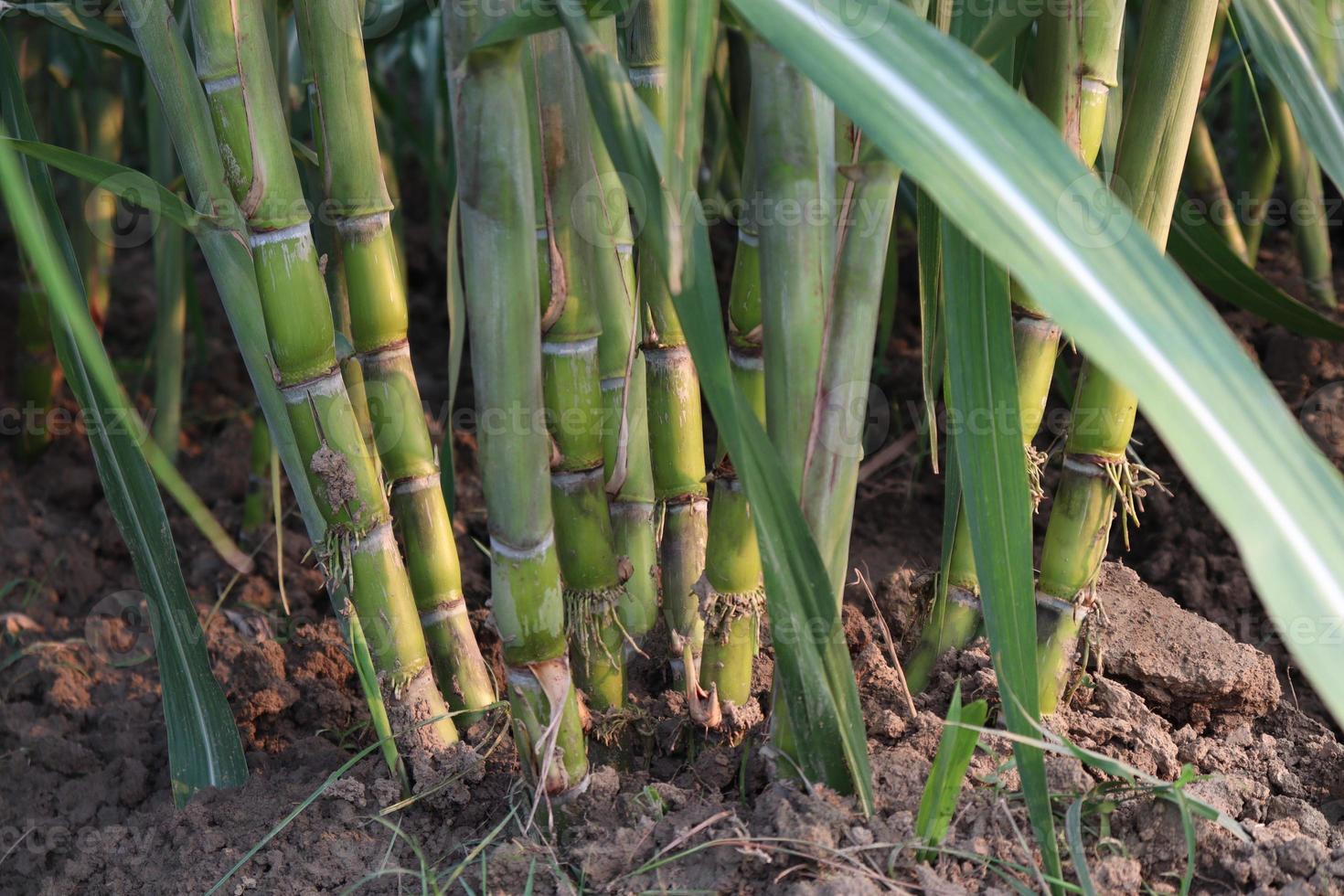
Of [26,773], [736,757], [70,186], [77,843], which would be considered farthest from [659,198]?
[70,186]

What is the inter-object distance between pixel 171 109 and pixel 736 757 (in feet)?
1.71

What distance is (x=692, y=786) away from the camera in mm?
746

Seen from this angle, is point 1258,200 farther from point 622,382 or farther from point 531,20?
point 531,20

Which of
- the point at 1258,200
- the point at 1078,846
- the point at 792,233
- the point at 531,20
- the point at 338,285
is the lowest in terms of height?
the point at 1078,846

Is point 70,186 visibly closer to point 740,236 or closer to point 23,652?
point 23,652

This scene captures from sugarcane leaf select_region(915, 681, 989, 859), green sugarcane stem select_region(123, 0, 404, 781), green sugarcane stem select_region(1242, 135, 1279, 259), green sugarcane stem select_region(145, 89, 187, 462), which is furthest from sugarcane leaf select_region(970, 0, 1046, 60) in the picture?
green sugarcane stem select_region(1242, 135, 1279, 259)

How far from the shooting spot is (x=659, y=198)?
458mm

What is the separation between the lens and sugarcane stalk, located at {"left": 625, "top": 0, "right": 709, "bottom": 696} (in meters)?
0.70

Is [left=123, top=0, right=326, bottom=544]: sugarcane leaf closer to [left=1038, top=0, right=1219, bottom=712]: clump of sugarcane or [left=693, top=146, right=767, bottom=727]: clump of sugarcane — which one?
[left=693, top=146, right=767, bottom=727]: clump of sugarcane

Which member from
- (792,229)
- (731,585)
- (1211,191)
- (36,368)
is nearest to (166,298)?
(36,368)

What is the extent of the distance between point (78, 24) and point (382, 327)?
0.33 m

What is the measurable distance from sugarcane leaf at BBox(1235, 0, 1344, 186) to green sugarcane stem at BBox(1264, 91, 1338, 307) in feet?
3.06

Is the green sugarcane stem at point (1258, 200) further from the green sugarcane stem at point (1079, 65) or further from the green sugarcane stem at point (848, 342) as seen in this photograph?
the green sugarcane stem at point (848, 342)

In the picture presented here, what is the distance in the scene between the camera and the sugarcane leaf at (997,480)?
0.57m
